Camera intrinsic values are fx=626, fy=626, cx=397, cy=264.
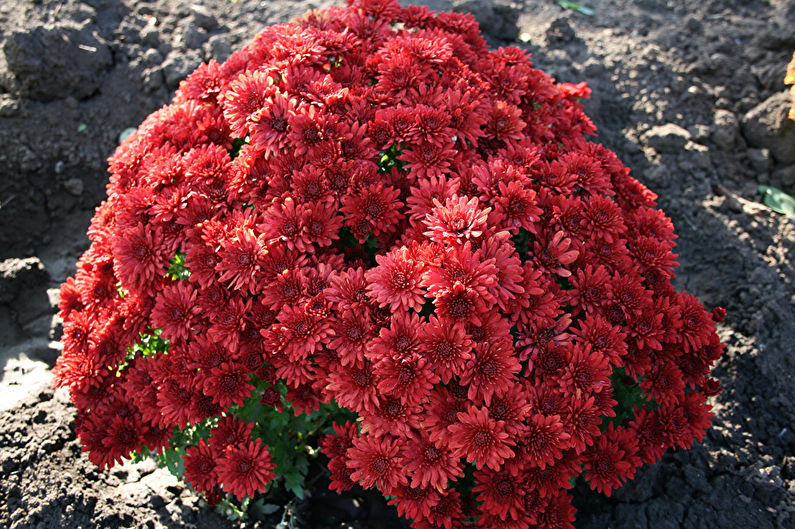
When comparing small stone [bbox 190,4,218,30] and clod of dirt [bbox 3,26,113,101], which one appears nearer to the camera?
clod of dirt [bbox 3,26,113,101]

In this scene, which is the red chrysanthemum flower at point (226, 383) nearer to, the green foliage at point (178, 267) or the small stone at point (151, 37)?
the green foliage at point (178, 267)

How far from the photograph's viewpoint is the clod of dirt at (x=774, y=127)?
4.56 metres

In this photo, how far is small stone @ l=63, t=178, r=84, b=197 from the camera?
4762 millimetres

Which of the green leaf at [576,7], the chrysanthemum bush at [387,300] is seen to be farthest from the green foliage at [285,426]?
the green leaf at [576,7]

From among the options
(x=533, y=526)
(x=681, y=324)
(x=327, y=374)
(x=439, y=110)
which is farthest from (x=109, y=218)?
(x=681, y=324)

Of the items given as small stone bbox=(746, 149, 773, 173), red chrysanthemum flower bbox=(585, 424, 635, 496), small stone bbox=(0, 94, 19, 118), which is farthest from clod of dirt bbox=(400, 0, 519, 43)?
red chrysanthemum flower bbox=(585, 424, 635, 496)

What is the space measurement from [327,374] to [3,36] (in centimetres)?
457

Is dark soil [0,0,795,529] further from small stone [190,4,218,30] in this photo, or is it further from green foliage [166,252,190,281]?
green foliage [166,252,190,281]

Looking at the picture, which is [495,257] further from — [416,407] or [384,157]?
[384,157]

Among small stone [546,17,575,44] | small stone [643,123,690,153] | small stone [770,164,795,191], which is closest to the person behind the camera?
small stone [770,164,795,191]

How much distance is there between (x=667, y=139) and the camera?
4.64 meters

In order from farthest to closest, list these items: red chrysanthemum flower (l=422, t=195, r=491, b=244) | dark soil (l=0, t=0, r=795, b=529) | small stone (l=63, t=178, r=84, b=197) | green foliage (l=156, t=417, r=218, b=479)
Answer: small stone (l=63, t=178, r=84, b=197) → dark soil (l=0, t=0, r=795, b=529) → green foliage (l=156, t=417, r=218, b=479) → red chrysanthemum flower (l=422, t=195, r=491, b=244)

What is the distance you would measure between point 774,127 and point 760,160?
27 centimetres

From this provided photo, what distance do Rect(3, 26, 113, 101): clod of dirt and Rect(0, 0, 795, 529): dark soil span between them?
0.04 ft
